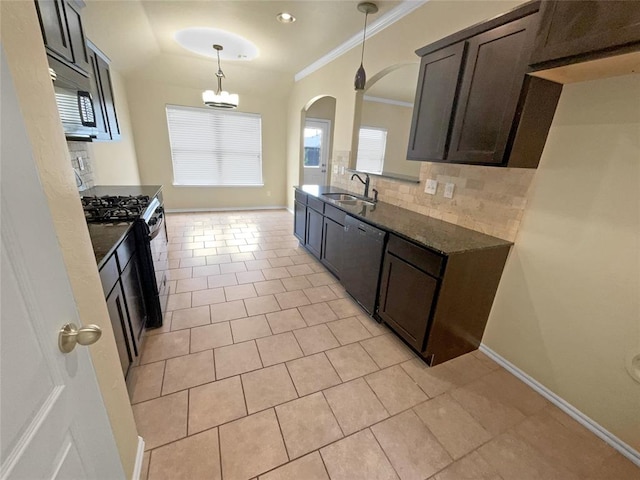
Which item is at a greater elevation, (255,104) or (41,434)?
(255,104)

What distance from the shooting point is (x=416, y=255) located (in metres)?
1.84

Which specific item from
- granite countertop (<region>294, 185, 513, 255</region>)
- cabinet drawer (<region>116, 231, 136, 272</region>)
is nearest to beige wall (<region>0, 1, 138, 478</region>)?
cabinet drawer (<region>116, 231, 136, 272</region>)

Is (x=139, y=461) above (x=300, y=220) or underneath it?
underneath

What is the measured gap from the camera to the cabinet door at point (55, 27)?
152 centimetres

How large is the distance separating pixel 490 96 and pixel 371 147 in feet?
15.1

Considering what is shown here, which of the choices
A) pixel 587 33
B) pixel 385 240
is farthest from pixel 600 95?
pixel 385 240

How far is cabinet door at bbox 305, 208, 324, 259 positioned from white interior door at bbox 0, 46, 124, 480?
8.65 ft

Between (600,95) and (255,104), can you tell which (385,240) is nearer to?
(600,95)

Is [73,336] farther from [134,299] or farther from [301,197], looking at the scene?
[301,197]

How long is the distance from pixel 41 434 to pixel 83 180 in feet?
10.5

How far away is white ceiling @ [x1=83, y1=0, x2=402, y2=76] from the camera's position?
2.62 metres

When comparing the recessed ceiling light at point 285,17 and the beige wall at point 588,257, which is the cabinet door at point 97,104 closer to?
the recessed ceiling light at point 285,17

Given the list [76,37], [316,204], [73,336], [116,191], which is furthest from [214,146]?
[73,336]

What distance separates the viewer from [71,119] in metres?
2.03
